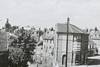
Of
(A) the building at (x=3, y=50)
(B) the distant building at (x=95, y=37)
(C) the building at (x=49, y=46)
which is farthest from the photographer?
(A) the building at (x=3, y=50)

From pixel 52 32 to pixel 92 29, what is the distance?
1041 mm

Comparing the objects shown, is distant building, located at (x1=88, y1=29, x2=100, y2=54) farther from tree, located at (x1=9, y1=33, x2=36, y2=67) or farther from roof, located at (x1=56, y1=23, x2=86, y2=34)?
tree, located at (x1=9, y1=33, x2=36, y2=67)

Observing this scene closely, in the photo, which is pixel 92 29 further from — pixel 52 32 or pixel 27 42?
pixel 27 42

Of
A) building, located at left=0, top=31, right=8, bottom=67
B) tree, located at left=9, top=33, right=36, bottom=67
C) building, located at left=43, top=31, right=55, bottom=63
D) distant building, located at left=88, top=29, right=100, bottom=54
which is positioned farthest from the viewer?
building, located at left=0, top=31, right=8, bottom=67

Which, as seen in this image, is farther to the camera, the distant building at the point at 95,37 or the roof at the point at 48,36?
the roof at the point at 48,36

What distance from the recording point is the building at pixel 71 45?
5328 millimetres

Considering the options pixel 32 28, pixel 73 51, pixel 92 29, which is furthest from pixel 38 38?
pixel 92 29

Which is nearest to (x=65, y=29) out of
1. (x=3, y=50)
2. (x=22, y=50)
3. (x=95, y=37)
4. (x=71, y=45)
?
(x=71, y=45)

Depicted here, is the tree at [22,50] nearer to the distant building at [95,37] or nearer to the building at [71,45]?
the building at [71,45]

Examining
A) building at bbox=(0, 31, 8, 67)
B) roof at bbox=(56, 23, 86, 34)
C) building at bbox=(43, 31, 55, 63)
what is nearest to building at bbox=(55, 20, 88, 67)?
roof at bbox=(56, 23, 86, 34)

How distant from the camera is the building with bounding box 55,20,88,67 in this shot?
5.33 meters

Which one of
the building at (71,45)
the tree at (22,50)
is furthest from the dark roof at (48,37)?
the tree at (22,50)

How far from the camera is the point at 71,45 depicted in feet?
17.9

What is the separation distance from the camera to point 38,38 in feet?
18.3
